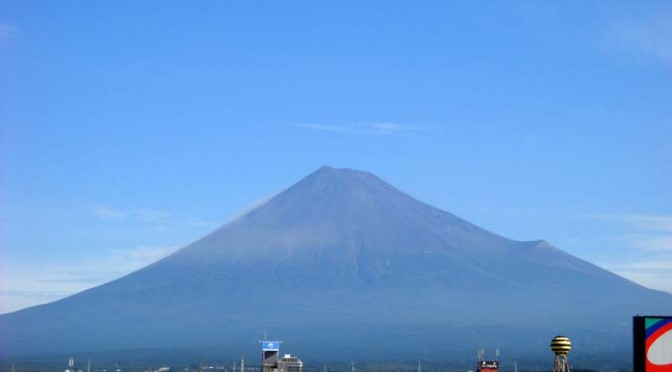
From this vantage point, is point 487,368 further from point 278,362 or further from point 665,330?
point 665,330

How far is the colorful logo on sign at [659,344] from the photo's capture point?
5725 centimetres

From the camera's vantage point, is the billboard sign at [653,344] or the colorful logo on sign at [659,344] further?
the colorful logo on sign at [659,344]

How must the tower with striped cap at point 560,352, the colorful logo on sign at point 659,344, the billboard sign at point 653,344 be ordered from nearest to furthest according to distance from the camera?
the billboard sign at point 653,344
the colorful logo on sign at point 659,344
the tower with striped cap at point 560,352

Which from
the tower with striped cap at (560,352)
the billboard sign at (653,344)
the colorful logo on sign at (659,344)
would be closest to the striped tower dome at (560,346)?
the tower with striped cap at (560,352)

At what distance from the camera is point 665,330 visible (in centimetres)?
5744

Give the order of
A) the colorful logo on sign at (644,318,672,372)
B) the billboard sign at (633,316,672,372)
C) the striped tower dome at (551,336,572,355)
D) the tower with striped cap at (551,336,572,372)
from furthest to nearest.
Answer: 1. the striped tower dome at (551,336,572,355)
2. the tower with striped cap at (551,336,572,372)
3. the colorful logo on sign at (644,318,672,372)
4. the billboard sign at (633,316,672,372)

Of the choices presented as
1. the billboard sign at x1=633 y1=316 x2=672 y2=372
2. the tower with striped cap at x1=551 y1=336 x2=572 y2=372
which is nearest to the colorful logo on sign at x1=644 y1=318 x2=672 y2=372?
the billboard sign at x1=633 y1=316 x2=672 y2=372

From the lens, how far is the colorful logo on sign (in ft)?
188

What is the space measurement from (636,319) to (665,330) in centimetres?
180

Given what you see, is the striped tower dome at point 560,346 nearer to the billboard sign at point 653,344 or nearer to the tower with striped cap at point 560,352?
the tower with striped cap at point 560,352

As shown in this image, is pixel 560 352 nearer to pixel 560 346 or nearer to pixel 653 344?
pixel 560 346

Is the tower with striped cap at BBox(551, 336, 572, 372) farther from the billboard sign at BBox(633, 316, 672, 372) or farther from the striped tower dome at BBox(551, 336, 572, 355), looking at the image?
the billboard sign at BBox(633, 316, 672, 372)

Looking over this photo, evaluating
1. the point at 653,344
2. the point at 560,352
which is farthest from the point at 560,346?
the point at 653,344

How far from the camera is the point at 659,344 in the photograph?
189ft
